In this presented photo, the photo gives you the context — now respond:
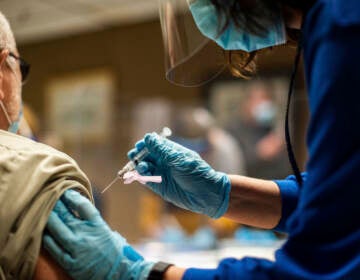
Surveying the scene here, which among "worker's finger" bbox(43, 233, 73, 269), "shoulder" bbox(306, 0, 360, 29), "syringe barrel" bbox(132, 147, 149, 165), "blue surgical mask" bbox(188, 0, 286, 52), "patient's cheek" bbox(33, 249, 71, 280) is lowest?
"syringe barrel" bbox(132, 147, 149, 165)

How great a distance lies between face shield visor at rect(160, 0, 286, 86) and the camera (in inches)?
40.9

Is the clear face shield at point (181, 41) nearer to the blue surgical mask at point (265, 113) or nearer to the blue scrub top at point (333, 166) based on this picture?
the blue scrub top at point (333, 166)

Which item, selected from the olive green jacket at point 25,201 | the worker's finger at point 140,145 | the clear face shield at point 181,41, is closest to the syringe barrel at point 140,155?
the worker's finger at point 140,145

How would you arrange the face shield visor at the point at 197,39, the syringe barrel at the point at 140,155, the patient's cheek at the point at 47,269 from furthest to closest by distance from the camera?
the syringe barrel at the point at 140,155
the face shield visor at the point at 197,39
the patient's cheek at the point at 47,269

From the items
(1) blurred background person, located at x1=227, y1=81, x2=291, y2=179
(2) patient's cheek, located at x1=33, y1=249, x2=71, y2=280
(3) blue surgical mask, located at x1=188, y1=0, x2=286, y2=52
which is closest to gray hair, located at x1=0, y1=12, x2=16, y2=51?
(3) blue surgical mask, located at x1=188, y1=0, x2=286, y2=52

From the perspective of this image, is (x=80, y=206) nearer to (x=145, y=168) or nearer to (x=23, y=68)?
(x=145, y=168)

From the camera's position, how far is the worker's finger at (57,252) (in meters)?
0.90

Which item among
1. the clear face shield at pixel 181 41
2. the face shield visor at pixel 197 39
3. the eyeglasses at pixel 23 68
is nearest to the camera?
the face shield visor at pixel 197 39

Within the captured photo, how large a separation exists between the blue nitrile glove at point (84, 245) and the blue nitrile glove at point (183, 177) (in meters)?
0.33

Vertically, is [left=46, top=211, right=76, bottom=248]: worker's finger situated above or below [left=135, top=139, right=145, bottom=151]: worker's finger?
above

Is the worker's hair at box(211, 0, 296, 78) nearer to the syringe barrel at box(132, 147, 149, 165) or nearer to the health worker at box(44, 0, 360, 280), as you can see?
the health worker at box(44, 0, 360, 280)

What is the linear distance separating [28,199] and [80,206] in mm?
95

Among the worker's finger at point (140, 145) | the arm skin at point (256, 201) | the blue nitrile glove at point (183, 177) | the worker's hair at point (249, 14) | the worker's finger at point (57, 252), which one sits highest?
the worker's hair at point (249, 14)

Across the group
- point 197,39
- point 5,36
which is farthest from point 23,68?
point 197,39
